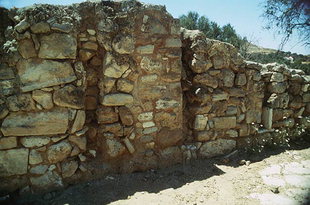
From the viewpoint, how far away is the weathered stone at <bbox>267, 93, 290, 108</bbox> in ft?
11.8

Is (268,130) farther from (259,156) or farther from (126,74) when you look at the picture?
(126,74)

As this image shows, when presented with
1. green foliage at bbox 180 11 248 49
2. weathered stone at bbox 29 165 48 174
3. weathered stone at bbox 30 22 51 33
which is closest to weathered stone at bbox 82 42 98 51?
weathered stone at bbox 30 22 51 33

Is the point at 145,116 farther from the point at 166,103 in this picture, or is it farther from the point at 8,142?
the point at 8,142

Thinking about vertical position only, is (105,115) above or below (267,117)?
above

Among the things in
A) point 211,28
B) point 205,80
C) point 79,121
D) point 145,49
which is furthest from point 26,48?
point 211,28

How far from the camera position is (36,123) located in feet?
7.34

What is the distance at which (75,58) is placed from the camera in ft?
7.70

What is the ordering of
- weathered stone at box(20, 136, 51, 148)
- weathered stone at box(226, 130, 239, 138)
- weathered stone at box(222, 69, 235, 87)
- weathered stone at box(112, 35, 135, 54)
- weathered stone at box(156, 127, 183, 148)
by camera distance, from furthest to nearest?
weathered stone at box(226, 130, 239, 138), weathered stone at box(222, 69, 235, 87), weathered stone at box(156, 127, 183, 148), weathered stone at box(112, 35, 135, 54), weathered stone at box(20, 136, 51, 148)

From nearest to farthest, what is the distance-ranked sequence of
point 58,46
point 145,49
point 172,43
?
point 58,46, point 145,49, point 172,43

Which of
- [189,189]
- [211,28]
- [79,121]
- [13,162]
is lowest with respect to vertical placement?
[189,189]

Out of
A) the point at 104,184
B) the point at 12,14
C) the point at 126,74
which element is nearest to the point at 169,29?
the point at 126,74

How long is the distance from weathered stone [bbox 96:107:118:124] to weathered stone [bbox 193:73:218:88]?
4.12 ft

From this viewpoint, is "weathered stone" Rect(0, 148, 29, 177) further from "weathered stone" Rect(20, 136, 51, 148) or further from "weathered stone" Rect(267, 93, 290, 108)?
"weathered stone" Rect(267, 93, 290, 108)

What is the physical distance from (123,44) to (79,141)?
1.21 metres
